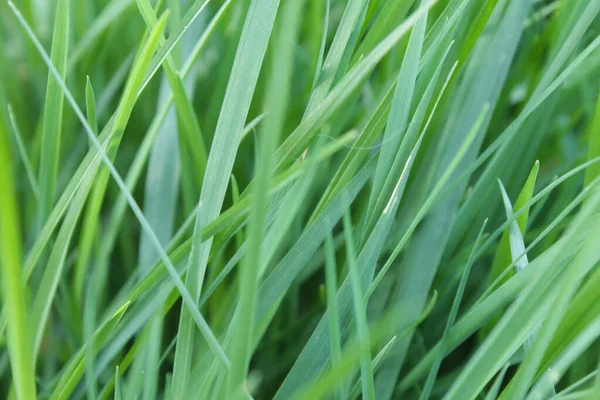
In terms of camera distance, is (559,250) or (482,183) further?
(482,183)

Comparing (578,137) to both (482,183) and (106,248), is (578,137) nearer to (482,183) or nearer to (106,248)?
(482,183)

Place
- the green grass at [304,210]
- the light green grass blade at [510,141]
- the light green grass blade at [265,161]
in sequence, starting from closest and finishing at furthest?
1. the light green grass blade at [265,161]
2. the green grass at [304,210]
3. the light green grass blade at [510,141]

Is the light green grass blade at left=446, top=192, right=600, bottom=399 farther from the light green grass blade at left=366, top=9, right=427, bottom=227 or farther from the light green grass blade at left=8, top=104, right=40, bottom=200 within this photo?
the light green grass blade at left=8, top=104, right=40, bottom=200

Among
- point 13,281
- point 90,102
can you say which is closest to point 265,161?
point 13,281

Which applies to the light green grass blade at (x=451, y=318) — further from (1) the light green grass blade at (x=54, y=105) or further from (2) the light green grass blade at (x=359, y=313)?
(1) the light green grass blade at (x=54, y=105)

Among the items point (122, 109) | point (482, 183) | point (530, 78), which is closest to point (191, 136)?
point (122, 109)

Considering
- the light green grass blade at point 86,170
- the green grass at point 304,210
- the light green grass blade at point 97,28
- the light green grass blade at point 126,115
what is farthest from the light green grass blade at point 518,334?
the light green grass blade at point 97,28
